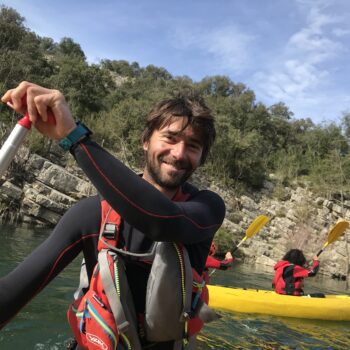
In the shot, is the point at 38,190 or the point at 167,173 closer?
the point at 167,173

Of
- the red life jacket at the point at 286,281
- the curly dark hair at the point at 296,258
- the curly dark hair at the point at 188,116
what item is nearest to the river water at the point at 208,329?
the red life jacket at the point at 286,281

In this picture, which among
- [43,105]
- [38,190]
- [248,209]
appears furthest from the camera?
[248,209]

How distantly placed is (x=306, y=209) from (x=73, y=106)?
12068mm

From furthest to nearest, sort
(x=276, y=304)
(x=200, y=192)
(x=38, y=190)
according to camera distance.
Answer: (x=38, y=190) < (x=276, y=304) < (x=200, y=192)

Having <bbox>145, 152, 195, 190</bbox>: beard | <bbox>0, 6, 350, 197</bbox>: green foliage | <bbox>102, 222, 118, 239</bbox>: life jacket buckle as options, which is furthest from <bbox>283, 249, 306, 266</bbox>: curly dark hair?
<bbox>0, 6, 350, 197</bbox>: green foliage

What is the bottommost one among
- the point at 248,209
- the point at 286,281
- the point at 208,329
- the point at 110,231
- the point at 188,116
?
the point at 208,329

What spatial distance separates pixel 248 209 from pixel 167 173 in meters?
17.5

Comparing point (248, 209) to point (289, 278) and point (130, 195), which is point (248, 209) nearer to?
point (289, 278)

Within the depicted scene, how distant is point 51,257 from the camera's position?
4.27ft

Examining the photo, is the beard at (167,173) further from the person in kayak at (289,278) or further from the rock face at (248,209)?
the rock face at (248,209)

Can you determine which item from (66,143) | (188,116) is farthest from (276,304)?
(66,143)

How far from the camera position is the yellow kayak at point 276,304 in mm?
6199

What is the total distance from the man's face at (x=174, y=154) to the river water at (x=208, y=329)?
7.94 feet

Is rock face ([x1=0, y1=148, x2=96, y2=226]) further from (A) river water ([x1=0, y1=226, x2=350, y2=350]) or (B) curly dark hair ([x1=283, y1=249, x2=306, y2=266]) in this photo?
(B) curly dark hair ([x1=283, y1=249, x2=306, y2=266])
